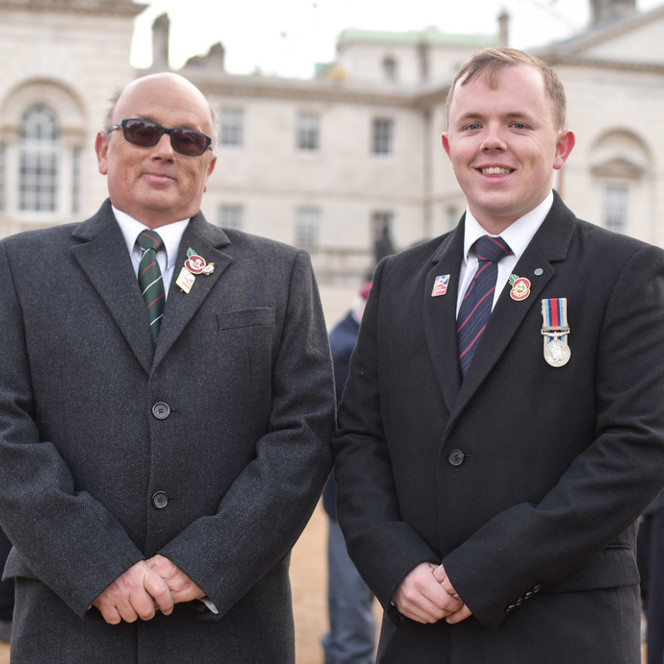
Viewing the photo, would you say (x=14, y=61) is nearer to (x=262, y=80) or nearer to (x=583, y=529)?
(x=262, y=80)

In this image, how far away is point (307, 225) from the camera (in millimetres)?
39531

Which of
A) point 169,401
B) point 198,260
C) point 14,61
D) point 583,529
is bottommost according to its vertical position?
point 583,529

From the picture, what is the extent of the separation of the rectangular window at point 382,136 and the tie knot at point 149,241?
118 ft

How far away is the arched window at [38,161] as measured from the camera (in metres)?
28.9

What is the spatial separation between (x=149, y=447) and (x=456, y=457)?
100cm

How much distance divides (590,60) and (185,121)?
3386 centimetres

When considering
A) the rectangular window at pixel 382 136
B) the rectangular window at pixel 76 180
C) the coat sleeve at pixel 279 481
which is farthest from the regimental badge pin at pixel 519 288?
the rectangular window at pixel 382 136

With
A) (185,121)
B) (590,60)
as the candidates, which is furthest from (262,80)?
(185,121)

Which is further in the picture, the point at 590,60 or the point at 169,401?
the point at 590,60

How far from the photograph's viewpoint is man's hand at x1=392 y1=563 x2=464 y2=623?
3.09m

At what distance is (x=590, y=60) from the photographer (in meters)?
35.3

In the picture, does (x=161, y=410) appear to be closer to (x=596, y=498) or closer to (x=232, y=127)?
(x=596, y=498)

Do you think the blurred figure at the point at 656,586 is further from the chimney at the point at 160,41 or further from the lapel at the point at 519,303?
the chimney at the point at 160,41

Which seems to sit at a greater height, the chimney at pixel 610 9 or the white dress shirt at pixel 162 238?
the chimney at pixel 610 9
